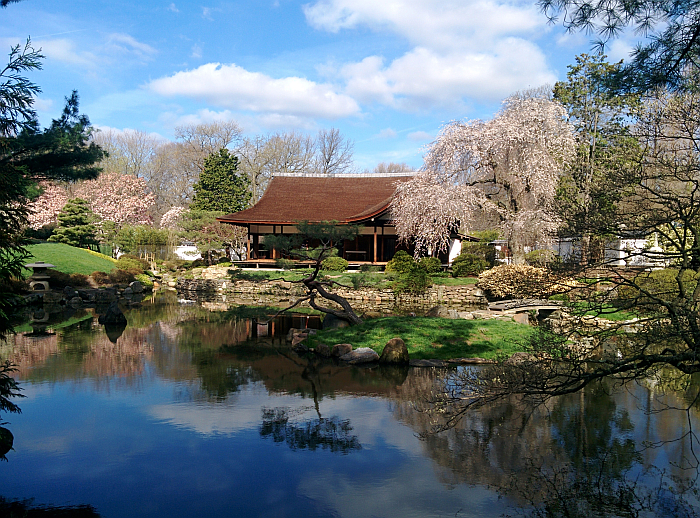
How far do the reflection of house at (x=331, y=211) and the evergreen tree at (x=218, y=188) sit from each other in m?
8.06

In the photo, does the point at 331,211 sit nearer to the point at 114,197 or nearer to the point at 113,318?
the point at 113,318

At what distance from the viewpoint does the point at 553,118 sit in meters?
20.9

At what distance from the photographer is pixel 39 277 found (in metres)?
21.6

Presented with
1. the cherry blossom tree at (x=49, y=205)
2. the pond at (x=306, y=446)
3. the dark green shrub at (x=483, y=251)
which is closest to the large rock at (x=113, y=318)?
the pond at (x=306, y=446)

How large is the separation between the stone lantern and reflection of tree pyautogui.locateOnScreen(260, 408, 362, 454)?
57.7 feet

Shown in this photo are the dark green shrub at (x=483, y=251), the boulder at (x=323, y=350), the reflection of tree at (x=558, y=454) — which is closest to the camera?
the reflection of tree at (x=558, y=454)

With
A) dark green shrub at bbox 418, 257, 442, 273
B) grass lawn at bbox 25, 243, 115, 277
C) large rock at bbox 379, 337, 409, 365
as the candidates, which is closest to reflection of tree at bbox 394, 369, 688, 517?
large rock at bbox 379, 337, 409, 365

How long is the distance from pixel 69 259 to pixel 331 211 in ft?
43.9

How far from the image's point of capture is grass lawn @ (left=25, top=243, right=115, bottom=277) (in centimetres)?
2456

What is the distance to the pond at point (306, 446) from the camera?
5.03m

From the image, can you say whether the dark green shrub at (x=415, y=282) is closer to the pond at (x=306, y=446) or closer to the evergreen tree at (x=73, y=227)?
the pond at (x=306, y=446)

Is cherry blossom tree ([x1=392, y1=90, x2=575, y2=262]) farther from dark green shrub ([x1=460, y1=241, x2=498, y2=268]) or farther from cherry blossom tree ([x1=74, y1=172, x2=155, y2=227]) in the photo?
cherry blossom tree ([x1=74, y1=172, x2=155, y2=227])

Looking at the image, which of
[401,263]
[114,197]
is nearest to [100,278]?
[401,263]

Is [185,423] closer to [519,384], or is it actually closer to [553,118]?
[519,384]
